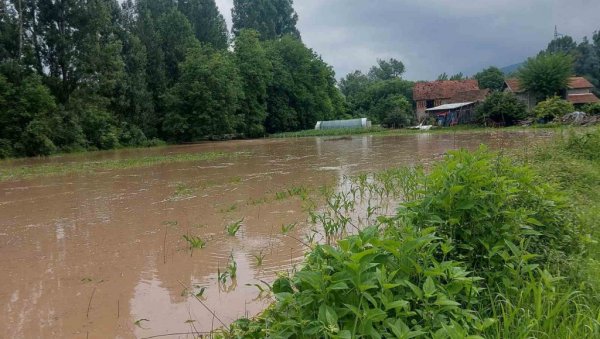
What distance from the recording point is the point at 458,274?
2398mm

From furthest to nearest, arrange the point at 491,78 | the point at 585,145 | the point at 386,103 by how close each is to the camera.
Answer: the point at 491,78, the point at 386,103, the point at 585,145

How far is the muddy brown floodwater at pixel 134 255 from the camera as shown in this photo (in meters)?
3.65

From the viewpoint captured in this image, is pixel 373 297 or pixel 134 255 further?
pixel 134 255

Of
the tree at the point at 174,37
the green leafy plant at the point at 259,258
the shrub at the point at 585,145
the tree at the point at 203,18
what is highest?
the tree at the point at 203,18

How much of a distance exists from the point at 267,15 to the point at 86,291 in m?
55.6

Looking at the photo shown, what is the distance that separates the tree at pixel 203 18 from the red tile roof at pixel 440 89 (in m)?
24.3

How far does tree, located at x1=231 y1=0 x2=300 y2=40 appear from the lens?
177 feet

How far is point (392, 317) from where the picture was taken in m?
2.17

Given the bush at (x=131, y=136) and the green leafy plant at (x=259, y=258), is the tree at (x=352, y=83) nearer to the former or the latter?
the bush at (x=131, y=136)

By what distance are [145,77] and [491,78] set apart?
4459cm

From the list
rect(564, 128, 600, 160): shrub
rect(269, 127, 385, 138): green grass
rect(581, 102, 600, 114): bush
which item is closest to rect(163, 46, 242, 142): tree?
rect(269, 127, 385, 138): green grass

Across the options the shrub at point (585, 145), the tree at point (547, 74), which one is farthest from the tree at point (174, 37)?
the shrub at point (585, 145)

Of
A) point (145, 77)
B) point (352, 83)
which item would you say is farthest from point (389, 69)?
point (145, 77)

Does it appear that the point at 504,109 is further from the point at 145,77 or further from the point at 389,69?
the point at 389,69
